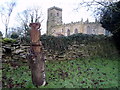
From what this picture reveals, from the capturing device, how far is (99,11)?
24.3ft

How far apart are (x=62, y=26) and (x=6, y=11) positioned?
10088 millimetres

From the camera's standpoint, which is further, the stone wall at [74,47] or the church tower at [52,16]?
the church tower at [52,16]

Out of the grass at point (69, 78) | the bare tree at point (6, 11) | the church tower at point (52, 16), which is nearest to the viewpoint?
the grass at point (69, 78)

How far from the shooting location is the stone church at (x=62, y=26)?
672 inches

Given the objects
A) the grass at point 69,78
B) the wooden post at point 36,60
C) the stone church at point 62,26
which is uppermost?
the stone church at point 62,26

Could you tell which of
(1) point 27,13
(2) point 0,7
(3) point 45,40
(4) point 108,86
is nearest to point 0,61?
(3) point 45,40

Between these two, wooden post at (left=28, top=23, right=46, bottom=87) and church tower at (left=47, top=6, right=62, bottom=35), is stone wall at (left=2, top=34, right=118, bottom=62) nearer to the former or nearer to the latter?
wooden post at (left=28, top=23, right=46, bottom=87)

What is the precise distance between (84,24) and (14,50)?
566 inches

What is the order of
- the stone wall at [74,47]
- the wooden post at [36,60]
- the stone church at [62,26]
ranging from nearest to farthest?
the wooden post at [36,60], the stone wall at [74,47], the stone church at [62,26]

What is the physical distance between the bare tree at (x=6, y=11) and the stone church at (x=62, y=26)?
201 inches

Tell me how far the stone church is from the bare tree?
511cm

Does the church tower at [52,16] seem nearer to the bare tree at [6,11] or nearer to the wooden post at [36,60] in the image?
the bare tree at [6,11]

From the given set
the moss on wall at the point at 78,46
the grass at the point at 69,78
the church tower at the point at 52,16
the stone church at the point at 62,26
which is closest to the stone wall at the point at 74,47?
the moss on wall at the point at 78,46

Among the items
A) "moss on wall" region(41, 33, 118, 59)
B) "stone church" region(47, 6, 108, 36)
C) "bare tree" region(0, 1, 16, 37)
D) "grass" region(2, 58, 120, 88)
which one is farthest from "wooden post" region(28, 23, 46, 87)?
"stone church" region(47, 6, 108, 36)
